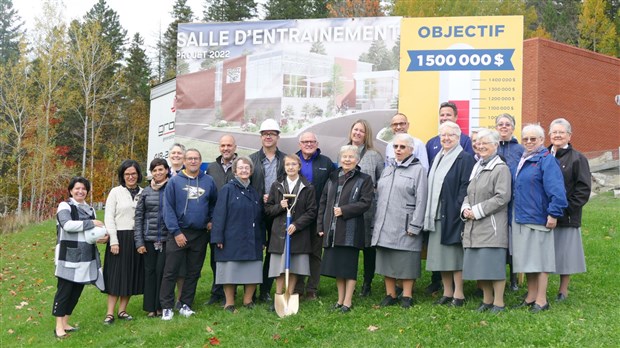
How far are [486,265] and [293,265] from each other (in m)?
2.20

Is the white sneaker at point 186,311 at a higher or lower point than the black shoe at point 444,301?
lower

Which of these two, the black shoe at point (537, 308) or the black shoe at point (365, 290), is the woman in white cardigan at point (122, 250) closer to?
the black shoe at point (365, 290)

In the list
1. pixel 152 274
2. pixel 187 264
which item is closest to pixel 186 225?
pixel 187 264

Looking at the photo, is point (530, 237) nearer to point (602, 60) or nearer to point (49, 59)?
point (602, 60)

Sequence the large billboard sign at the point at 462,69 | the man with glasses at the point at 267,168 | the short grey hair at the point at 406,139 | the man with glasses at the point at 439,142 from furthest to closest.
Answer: the large billboard sign at the point at 462,69 → the man with glasses at the point at 267,168 → the man with glasses at the point at 439,142 → the short grey hair at the point at 406,139

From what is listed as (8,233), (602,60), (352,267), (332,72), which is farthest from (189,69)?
(602,60)

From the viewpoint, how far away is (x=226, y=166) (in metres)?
8.01

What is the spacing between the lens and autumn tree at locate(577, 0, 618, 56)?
41.1 meters

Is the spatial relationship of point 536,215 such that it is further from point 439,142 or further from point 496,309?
point 439,142

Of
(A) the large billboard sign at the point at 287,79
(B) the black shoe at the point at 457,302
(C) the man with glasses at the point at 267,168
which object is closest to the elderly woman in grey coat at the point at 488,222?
(B) the black shoe at the point at 457,302

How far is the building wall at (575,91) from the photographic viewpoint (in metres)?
23.3

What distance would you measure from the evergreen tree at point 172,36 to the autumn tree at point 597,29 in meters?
28.4

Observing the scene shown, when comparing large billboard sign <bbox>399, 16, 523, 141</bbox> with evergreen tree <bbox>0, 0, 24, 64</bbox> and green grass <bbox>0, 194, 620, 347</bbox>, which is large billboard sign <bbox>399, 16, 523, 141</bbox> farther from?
evergreen tree <bbox>0, 0, 24, 64</bbox>

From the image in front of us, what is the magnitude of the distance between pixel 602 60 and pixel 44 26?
26.0 meters
